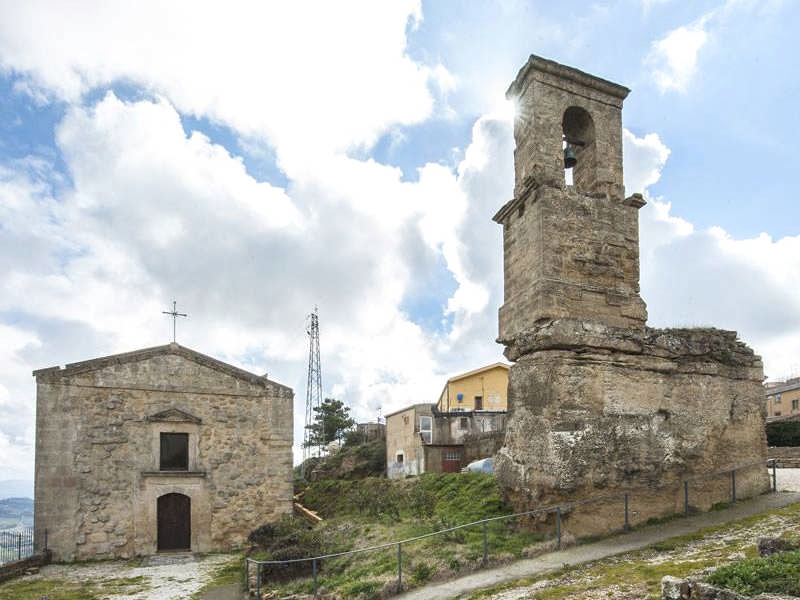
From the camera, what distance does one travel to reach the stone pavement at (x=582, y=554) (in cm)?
780

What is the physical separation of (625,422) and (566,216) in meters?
3.53

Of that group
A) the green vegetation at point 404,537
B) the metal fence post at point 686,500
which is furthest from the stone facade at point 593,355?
the green vegetation at point 404,537

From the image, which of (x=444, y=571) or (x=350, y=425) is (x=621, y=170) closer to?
(x=444, y=571)

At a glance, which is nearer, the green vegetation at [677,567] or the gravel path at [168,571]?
the green vegetation at [677,567]

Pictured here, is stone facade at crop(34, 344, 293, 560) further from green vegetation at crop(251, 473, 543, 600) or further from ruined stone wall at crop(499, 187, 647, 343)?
ruined stone wall at crop(499, 187, 647, 343)

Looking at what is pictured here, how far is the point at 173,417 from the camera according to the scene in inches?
738

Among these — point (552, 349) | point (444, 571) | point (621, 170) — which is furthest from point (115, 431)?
point (621, 170)

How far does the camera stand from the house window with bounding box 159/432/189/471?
61.1 feet

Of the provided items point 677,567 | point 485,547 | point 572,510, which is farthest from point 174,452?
point 677,567

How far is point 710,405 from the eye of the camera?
10016 millimetres

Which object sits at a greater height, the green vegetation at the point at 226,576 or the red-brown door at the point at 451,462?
the red-brown door at the point at 451,462

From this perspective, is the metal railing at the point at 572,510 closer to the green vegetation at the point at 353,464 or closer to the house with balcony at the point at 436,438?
the house with balcony at the point at 436,438

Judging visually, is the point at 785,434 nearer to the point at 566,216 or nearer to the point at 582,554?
the point at 566,216

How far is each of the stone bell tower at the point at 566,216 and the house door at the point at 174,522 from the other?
43.0 ft
